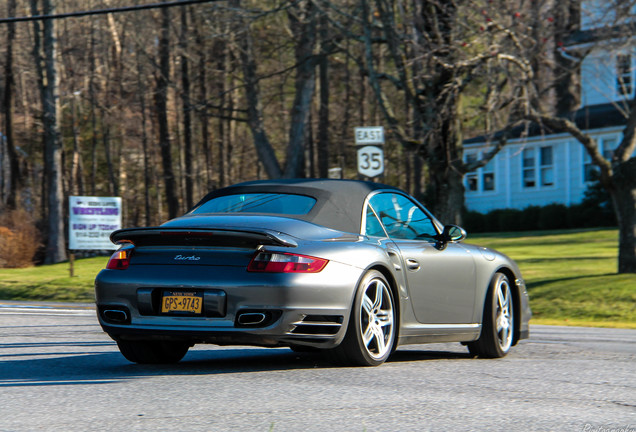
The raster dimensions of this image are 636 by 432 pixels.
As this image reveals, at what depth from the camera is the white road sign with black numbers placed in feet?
56.7

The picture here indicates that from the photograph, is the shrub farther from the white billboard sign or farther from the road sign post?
the road sign post

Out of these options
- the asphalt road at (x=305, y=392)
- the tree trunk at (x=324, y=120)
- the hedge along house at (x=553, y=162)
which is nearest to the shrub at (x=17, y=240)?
the tree trunk at (x=324, y=120)

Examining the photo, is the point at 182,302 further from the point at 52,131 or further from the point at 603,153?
the point at 603,153

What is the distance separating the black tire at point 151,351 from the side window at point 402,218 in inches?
74.8

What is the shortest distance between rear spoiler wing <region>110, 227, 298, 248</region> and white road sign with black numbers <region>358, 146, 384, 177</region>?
34.7ft

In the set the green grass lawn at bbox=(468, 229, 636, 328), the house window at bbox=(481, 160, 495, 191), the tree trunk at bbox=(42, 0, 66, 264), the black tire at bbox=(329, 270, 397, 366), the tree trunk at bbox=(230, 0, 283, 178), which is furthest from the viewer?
the house window at bbox=(481, 160, 495, 191)

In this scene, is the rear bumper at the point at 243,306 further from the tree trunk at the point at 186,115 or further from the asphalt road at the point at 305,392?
the tree trunk at the point at 186,115

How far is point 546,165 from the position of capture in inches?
1682

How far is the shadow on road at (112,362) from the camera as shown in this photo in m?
6.56

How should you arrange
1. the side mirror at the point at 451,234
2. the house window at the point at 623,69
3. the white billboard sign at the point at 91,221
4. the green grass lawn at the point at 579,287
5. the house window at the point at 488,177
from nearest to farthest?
the side mirror at the point at 451,234 < the green grass lawn at the point at 579,287 < the house window at the point at 623,69 < the white billboard sign at the point at 91,221 < the house window at the point at 488,177

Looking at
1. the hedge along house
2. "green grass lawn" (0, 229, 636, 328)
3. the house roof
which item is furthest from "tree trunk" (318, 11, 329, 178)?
"green grass lawn" (0, 229, 636, 328)

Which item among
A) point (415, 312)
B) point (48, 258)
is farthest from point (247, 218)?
point (48, 258)

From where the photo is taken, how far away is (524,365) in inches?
311

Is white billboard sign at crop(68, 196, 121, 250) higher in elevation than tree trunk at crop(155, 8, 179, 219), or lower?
lower
